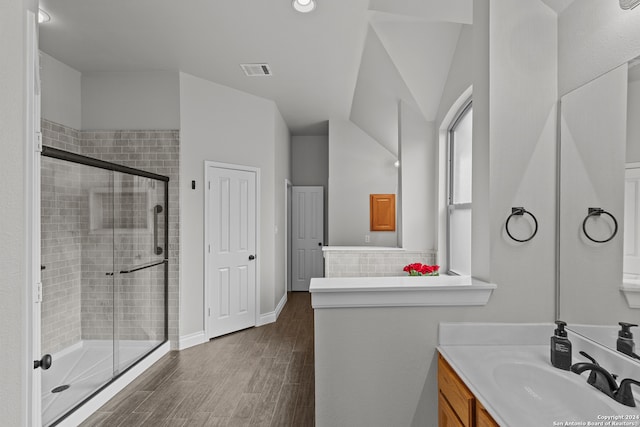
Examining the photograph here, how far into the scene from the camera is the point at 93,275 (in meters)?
3.04

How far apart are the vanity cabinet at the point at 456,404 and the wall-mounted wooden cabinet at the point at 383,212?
4182 millimetres

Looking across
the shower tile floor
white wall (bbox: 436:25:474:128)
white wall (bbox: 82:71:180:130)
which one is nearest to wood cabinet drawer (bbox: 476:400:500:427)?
white wall (bbox: 436:25:474:128)

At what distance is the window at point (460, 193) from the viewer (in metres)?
3.04

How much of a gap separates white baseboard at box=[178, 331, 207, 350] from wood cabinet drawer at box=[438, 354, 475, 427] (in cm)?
304

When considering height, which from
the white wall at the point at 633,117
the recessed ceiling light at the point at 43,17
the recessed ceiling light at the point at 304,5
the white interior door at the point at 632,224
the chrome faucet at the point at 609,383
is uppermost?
the recessed ceiling light at the point at 43,17

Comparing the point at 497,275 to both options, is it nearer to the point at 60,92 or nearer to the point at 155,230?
the point at 155,230

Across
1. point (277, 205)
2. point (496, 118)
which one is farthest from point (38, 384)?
point (277, 205)

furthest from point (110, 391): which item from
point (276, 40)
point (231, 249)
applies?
point (276, 40)

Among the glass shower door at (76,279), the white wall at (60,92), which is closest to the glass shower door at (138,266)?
the glass shower door at (76,279)

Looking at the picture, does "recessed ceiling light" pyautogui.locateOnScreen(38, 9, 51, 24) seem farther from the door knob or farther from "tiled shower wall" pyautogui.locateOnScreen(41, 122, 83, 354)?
the door knob

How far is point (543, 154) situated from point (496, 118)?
10.7 inches

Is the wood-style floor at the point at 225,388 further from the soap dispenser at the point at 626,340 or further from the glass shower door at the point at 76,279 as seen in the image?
the soap dispenser at the point at 626,340

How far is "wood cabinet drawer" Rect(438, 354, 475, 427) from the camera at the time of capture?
1275mm

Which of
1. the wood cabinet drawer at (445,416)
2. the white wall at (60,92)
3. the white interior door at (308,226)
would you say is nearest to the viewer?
the wood cabinet drawer at (445,416)
